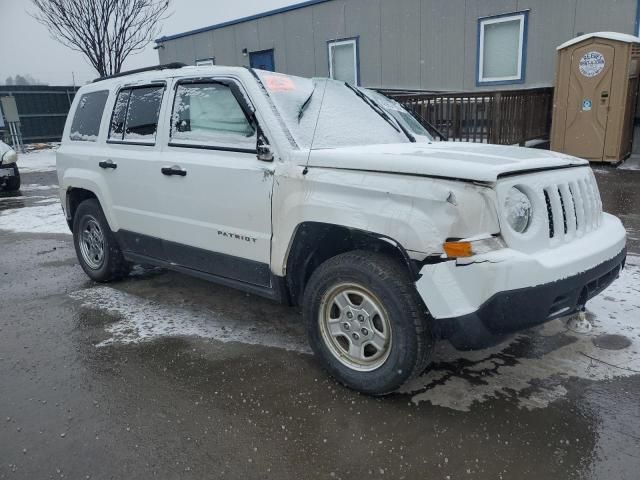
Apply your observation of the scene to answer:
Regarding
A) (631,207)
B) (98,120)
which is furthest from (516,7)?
(98,120)

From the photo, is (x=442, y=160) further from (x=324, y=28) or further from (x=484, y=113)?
(x=324, y=28)

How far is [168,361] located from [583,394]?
2544 mm

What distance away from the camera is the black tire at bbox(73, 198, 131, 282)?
4762 mm

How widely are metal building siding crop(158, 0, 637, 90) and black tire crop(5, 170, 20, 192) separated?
753 centimetres

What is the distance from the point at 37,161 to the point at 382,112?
1639 centimetres

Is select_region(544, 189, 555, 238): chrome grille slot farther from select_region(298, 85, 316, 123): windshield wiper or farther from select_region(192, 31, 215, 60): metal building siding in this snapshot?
select_region(192, 31, 215, 60): metal building siding

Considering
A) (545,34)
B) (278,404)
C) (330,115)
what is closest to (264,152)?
(330,115)

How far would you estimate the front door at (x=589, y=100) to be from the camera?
9414 mm

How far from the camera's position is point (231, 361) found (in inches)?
134

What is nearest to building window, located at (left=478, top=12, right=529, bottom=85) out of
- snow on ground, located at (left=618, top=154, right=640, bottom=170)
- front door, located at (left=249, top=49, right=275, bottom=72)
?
snow on ground, located at (left=618, top=154, right=640, bottom=170)

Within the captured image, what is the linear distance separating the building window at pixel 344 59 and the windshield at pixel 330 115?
444 inches

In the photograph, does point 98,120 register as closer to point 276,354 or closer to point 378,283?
point 276,354

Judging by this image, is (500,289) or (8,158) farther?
(8,158)

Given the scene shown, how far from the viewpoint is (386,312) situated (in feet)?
8.93
